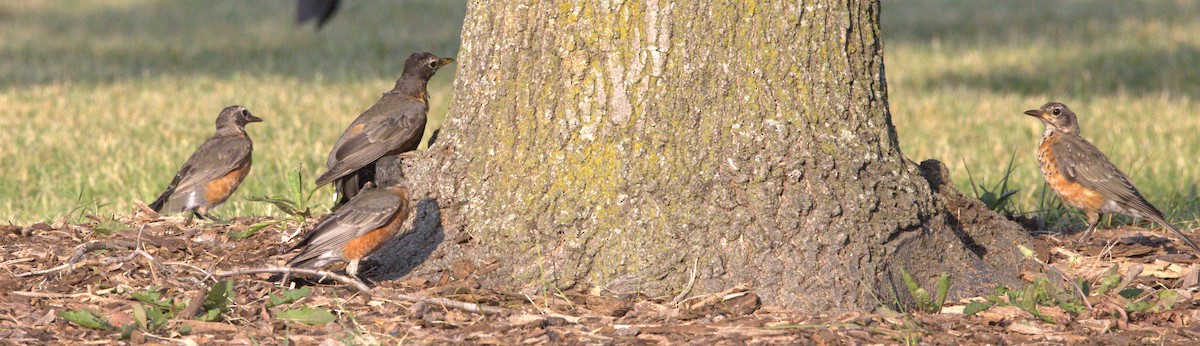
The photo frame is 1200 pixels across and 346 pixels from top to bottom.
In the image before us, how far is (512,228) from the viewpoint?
5.20m

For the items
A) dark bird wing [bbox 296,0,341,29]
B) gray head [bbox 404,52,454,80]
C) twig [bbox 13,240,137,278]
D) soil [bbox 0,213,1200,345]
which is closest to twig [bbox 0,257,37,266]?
soil [bbox 0,213,1200,345]

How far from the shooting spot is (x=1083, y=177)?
266 inches

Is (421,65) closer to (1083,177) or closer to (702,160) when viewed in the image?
(702,160)

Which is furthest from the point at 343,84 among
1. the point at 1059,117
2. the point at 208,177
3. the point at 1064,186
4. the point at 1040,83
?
the point at 1064,186

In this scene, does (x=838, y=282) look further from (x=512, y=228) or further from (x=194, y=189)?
(x=194, y=189)

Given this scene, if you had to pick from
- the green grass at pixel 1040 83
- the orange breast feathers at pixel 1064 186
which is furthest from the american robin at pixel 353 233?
the green grass at pixel 1040 83

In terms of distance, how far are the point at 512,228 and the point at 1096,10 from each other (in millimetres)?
18849

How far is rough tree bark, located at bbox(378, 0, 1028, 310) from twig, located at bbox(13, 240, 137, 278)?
5.12ft

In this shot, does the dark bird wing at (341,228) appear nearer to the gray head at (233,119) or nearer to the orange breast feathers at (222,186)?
the orange breast feathers at (222,186)

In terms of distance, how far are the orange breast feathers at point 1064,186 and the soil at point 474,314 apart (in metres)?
1.07

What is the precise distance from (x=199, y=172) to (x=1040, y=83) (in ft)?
34.6

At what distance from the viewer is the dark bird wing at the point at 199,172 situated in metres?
7.06

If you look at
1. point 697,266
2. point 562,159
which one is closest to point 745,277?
point 697,266

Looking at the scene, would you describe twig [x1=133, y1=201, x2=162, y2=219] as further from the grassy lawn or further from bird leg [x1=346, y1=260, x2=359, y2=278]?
bird leg [x1=346, y1=260, x2=359, y2=278]
